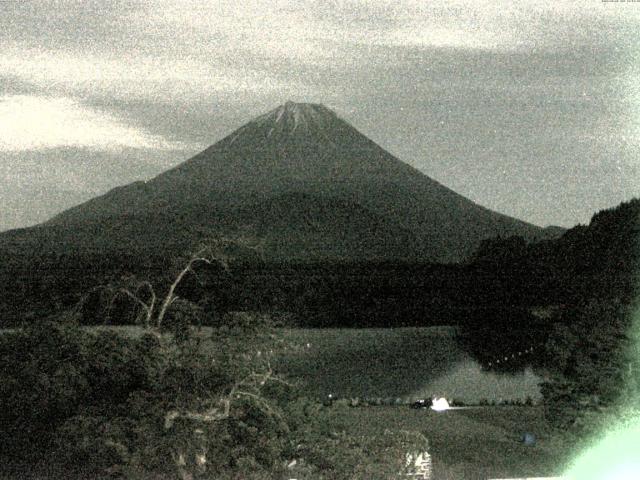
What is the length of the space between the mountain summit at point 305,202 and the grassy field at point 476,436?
44.6 m

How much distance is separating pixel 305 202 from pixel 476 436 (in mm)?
68898

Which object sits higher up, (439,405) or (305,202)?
(305,202)

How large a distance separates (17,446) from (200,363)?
6.66ft

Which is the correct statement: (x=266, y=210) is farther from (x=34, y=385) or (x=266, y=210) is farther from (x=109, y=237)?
(x=34, y=385)

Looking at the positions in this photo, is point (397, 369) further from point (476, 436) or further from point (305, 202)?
point (305, 202)

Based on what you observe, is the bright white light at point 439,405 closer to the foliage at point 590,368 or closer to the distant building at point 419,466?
the foliage at point 590,368

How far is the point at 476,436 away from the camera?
10711mm

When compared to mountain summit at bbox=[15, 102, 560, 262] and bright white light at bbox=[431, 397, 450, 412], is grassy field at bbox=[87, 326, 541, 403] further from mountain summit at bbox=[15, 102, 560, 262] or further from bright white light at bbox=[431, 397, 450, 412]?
mountain summit at bbox=[15, 102, 560, 262]

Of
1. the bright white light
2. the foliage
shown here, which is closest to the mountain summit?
the bright white light

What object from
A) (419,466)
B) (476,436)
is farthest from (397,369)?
(419,466)

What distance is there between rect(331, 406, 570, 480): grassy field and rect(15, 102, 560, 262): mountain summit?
44.6m

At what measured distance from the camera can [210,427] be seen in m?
7.39

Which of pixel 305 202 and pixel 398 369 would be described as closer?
pixel 398 369

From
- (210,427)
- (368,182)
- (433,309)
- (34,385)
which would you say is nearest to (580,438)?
(210,427)
